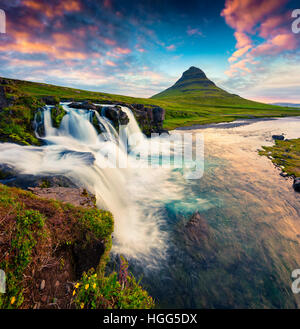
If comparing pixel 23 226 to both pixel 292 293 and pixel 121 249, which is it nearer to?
pixel 121 249

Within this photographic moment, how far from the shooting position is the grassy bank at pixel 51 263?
8.99 feet

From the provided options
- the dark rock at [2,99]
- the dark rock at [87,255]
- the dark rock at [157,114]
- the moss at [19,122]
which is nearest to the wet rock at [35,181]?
the dark rock at [87,255]

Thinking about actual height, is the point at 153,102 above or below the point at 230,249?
above

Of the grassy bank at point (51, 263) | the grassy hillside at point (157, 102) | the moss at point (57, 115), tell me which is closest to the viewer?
the grassy bank at point (51, 263)

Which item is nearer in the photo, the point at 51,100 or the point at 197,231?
the point at 197,231

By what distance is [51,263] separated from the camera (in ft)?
10.9

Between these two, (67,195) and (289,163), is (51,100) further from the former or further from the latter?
(289,163)

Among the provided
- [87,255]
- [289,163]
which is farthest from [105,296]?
[289,163]

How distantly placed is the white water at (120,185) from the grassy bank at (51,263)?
2.78 meters

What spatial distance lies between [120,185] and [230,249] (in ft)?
24.7

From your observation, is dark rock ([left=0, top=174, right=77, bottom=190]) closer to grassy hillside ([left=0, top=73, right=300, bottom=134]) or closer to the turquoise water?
the turquoise water

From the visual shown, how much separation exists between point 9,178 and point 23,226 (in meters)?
6.03

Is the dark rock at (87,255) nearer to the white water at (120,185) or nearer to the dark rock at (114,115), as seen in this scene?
the white water at (120,185)
